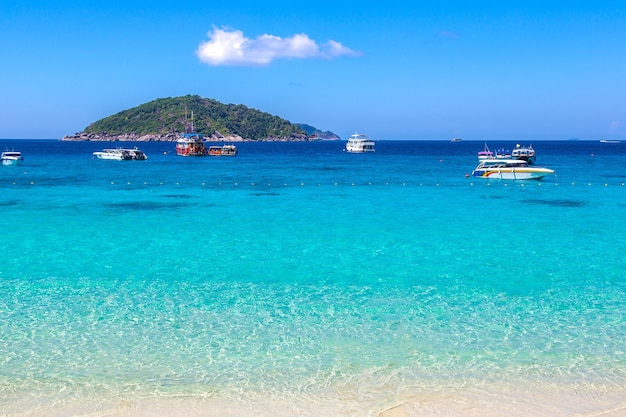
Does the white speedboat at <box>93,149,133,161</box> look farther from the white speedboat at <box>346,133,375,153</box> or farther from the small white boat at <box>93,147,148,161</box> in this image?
the white speedboat at <box>346,133,375,153</box>

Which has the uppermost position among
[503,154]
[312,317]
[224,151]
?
[224,151]

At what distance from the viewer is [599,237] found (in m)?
24.7

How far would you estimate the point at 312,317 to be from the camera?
13.6m

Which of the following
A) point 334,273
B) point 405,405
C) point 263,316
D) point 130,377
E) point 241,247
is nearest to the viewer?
point 405,405

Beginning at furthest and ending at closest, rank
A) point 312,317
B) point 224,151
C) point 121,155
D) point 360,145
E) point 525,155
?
1. point 360,145
2. point 224,151
3. point 121,155
4. point 525,155
5. point 312,317

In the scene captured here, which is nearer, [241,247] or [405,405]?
[405,405]

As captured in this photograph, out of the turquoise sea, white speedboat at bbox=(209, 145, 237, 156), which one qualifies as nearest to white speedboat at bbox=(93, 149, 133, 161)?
white speedboat at bbox=(209, 145, 237, 156)

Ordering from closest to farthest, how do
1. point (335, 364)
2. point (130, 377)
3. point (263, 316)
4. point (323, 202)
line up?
point (130, 377)
point (335, 364)
point (263, 316)
point (323, 202)

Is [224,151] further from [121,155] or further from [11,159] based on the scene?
[11,159]

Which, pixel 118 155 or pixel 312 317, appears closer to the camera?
pixel 312 317

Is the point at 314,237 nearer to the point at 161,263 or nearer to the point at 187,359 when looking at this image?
the point at 161,263

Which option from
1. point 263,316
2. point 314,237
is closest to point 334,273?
point 263,316

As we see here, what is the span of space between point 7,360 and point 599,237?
75.3 feet

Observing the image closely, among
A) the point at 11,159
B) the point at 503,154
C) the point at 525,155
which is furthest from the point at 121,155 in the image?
the point at 503,154
